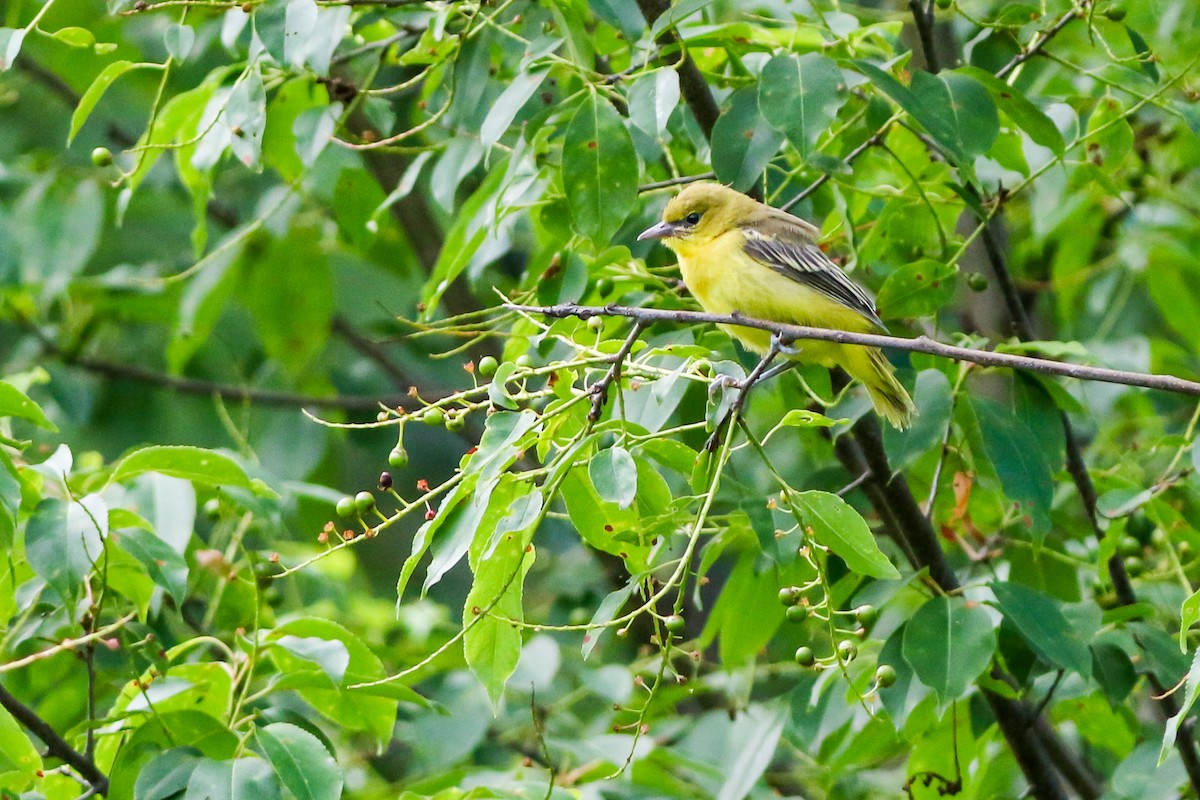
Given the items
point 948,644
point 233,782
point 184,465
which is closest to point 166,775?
Result: point 233,782

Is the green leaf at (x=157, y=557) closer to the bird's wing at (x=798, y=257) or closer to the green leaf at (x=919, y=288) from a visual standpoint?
the green leaf at (x=919, y=288)

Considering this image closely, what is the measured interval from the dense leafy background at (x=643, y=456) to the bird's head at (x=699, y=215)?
11 centimetres

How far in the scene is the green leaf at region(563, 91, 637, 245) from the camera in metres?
3.21

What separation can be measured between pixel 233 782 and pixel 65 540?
61cm

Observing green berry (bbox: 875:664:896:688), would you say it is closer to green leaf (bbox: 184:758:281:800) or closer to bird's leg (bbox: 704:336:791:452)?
bird's leg (bbox: 704:336:791:452)

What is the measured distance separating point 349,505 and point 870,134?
1913 mm

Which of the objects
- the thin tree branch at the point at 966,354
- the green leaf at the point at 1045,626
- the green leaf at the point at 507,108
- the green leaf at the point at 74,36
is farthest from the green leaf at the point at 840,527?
the green leaf at the point at 74,36

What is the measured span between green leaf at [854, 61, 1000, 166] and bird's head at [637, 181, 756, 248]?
0.96 m

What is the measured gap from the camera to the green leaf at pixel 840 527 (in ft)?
8.64

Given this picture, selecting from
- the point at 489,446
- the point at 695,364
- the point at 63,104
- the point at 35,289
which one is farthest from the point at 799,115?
the point at 63,104

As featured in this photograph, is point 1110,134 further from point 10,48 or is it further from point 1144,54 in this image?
point 10,48

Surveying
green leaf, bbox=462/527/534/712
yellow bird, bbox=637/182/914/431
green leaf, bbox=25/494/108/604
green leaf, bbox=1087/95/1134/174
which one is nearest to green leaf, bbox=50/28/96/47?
green leaf, bbox=25/494/108/604

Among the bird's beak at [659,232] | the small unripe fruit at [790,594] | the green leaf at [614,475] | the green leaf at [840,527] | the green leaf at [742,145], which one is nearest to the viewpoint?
the green leaf at [614,475]

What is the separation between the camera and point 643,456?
2.80 meters
